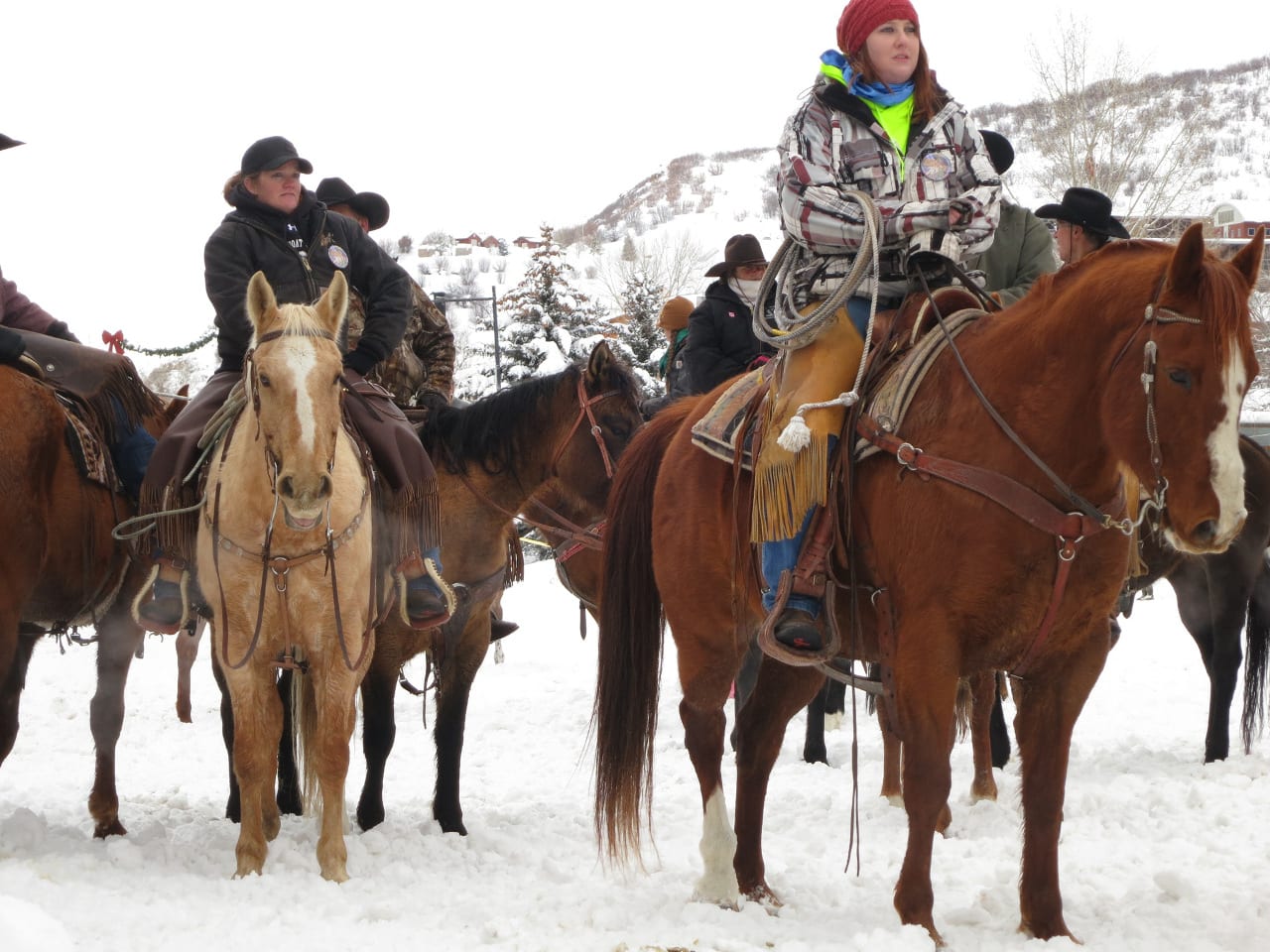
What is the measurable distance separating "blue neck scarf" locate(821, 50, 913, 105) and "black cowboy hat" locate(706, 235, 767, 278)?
392 cm

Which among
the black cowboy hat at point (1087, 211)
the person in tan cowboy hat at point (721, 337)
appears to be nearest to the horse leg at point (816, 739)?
the person in tan cowboy hat at point (721, 337)

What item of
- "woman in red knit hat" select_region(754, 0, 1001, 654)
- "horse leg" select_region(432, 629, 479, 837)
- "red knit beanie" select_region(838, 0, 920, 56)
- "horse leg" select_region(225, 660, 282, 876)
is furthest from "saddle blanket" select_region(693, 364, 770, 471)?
"horse leg" select_region(432, 629, 479, 837)

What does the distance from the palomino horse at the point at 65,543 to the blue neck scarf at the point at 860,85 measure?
387 cm

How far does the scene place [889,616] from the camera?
4.13 m

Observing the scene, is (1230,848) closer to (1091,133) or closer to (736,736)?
(736,736)

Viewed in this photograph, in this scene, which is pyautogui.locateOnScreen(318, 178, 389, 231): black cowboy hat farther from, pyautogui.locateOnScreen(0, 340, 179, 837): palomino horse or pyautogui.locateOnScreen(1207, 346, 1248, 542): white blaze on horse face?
pyautogui.locateOnScreen(1207, 346, 1248, 542): white blaze on horse face

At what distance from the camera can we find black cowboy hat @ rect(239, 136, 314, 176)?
604 cm

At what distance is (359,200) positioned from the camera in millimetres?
8391

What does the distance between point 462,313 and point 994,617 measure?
86232mm

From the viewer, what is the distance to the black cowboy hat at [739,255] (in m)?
8.72

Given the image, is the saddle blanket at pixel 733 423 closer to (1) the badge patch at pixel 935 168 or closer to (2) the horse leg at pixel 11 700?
(1) the badge patch at pixel 935 168

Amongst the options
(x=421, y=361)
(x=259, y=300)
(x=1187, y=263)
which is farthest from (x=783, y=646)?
(x=421, y=361)

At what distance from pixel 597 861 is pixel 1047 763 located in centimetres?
228

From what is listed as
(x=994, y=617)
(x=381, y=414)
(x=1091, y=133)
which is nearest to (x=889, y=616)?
(x=994, y=617)
